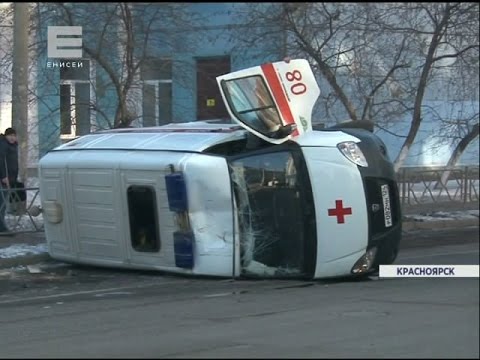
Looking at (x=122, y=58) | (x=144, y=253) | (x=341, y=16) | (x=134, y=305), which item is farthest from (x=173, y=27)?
(x=134, y=305)

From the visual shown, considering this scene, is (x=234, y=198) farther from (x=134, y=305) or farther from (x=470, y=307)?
(x=470, y=307)

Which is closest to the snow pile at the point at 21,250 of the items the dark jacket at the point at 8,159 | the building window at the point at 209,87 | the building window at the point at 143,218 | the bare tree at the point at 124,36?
the dark jacket at the point at 8,159

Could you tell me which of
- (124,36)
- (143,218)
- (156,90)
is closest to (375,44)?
(156,90)

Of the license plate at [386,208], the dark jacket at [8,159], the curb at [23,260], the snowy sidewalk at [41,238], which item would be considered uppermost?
the dark jacket at [8,159]

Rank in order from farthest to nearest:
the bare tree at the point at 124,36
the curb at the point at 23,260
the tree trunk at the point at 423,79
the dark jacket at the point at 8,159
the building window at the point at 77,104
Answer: the bare tree at the point at 124,36, the tree trunk at the point at 423,79, the building window at the point at 77,104, the dark jacket at the point at 8,159, the curb at the point at 23,260

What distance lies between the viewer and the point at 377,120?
20.4 m

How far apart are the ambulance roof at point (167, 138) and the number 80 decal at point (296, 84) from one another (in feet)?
2.99

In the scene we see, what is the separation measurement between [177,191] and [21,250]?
395cm

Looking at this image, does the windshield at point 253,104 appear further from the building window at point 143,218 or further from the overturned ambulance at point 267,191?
the building window at point 143,218

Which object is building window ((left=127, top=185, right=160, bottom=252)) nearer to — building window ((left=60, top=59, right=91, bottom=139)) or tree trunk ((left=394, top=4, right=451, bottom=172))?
building window ((left=60, top=59, right=91, bottom=139))

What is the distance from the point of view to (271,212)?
11953 millimetres

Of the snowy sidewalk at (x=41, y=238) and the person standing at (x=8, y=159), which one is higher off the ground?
the person standing at (x=8, y=159)

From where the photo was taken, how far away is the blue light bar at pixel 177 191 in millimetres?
11891

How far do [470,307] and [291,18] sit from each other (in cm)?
1344
